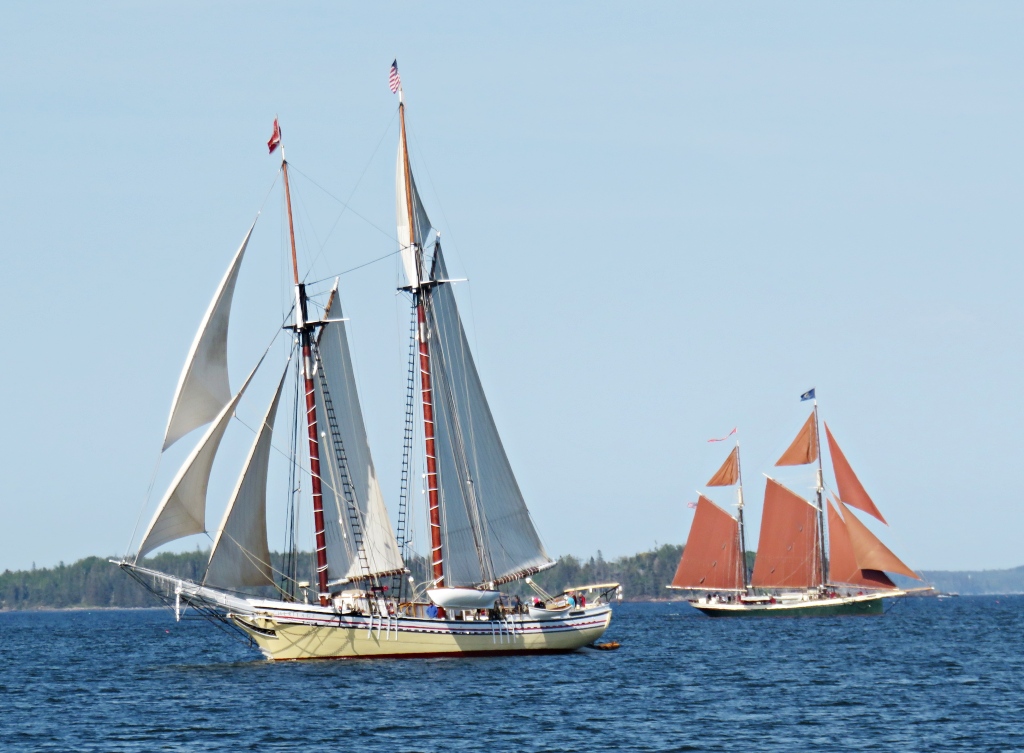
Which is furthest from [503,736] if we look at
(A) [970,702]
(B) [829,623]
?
(B) [829,623]

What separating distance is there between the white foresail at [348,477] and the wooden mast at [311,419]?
22 cm

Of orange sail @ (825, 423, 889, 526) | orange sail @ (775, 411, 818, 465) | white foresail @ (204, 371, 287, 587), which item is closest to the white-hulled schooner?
white foresail @ (204, 371, 287, 587)

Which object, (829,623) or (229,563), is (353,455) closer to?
(229,563)

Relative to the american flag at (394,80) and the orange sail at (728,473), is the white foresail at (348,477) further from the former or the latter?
the orange sail at (728,473)

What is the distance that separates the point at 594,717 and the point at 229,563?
15315 millimetres

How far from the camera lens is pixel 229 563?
51.9m

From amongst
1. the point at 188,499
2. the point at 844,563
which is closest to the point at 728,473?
the point at 844,563

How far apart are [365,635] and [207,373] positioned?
1128 centimetres

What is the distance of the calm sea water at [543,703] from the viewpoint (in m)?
38.6

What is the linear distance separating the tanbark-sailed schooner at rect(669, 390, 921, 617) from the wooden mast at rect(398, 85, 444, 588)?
2211 inches

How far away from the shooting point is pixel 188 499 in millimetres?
49500

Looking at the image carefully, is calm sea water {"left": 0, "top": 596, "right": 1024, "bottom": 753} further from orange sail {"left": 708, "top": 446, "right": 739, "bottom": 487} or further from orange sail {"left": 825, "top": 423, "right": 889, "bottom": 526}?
orange sail {"left": 708, "top": 446, "right": 739, "bottom": 487}

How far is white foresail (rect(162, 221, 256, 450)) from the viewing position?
49.4 meters

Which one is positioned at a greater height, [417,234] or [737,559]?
[417,234]
